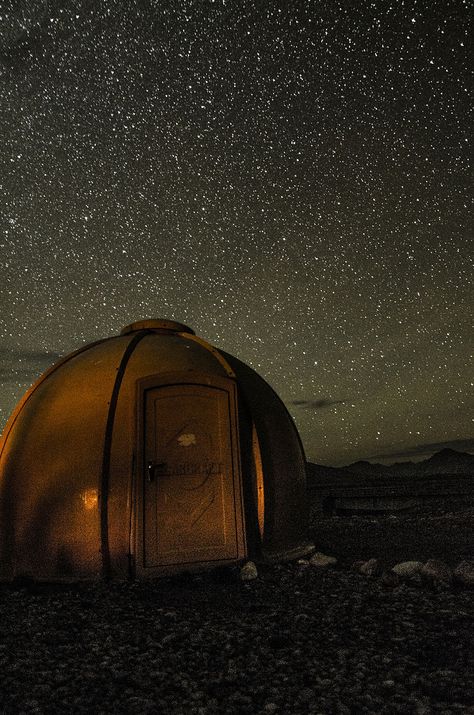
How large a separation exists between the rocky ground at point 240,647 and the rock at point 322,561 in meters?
0.66

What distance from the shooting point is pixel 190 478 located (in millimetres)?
6820

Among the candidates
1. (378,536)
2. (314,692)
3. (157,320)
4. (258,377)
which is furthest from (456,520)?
(314,692)

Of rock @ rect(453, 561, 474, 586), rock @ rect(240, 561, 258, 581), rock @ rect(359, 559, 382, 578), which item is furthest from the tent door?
rock @ rect(453, 561, 474, 586)

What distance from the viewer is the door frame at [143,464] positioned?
6.41 meters

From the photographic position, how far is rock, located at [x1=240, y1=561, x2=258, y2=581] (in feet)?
21.2

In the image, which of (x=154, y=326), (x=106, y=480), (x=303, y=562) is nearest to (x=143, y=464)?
(x=106, y=480)

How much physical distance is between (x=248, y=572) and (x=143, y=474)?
1.77 m

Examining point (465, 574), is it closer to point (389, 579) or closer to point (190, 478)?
point (389, 579)

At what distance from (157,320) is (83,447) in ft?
9.32

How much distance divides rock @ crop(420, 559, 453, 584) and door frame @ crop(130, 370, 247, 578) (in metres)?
2.20

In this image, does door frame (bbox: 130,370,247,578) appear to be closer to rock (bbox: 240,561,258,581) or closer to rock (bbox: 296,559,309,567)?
rock (bbox: 240,561,258,581)

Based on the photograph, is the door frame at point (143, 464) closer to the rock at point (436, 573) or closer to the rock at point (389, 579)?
the rock at point (389, 579)

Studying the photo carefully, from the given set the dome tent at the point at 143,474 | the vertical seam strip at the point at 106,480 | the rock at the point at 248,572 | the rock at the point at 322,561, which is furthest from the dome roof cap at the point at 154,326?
the rock at the point at 322,561

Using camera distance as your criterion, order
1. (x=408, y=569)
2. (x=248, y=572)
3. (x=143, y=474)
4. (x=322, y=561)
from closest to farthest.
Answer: (x=408, y=569), (x=248, y=572), (x=143, y=474), (x=322, y=561)
